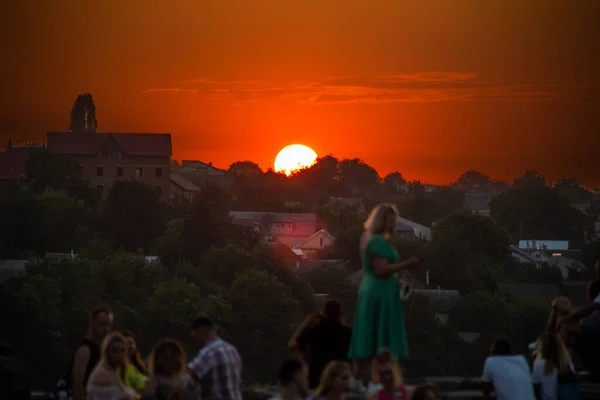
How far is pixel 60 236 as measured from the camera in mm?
141375

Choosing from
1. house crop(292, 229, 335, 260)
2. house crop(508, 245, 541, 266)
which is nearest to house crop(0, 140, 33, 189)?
house crop(292, 229, 335, 260)

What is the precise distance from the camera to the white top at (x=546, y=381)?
51.4ft

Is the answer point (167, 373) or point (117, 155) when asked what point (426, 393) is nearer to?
point (167, 373)

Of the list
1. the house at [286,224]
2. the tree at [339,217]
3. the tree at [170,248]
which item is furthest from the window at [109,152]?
the tree at [170,248]

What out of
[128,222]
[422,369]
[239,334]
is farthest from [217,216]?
[422,369]

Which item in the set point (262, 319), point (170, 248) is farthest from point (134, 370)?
point (170, 248)

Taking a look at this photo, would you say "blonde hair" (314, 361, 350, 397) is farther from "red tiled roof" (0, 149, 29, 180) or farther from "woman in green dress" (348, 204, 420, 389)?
"red tiled roof" (0, 149, 29, 180)

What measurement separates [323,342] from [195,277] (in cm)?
10800

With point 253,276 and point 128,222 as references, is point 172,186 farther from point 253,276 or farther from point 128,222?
point 253,276

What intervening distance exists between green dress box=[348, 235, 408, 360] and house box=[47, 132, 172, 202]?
540 ft

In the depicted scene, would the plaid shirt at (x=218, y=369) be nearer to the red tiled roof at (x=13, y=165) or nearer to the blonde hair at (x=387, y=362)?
the blonde hair at (x=387, y=362)

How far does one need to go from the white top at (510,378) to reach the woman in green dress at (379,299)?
963mm

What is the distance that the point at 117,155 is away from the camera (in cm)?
18225

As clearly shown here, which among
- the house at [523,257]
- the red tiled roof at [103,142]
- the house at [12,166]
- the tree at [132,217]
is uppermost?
the red tiled roof at [103,142]
